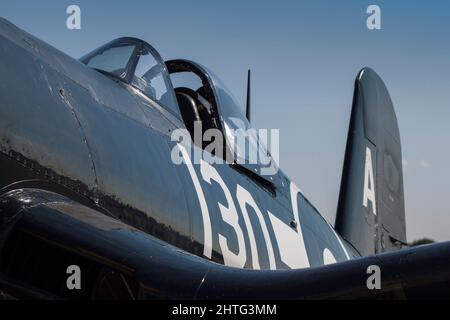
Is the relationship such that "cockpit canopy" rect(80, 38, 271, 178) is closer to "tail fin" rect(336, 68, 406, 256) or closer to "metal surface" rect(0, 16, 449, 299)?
"metal surface" rect(0, 16, 449, 299)

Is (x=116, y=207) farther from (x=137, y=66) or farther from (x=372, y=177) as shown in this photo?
(x=372, y=177)

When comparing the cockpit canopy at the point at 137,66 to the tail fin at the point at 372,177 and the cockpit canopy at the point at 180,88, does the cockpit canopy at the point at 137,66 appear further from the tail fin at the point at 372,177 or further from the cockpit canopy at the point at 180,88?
the tail fin at the point at 372,177

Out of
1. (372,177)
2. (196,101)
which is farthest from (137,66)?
(372,177)

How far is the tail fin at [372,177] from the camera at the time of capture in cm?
919

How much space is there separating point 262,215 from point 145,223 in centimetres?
179

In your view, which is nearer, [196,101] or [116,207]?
[116,207]

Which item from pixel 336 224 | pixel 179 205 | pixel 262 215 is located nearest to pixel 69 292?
pixel 179 205

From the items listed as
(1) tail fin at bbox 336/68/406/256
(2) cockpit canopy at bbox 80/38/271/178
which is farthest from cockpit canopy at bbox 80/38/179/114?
Answer: (1) tail fin at bbox 336/68/406/256

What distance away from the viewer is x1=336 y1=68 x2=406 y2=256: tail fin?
9.19 meters

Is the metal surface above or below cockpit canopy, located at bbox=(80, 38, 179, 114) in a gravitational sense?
below

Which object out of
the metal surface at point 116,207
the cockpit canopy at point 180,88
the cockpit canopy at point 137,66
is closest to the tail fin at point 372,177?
the cockpit canopy at point 180,88

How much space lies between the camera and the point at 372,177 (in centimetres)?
959

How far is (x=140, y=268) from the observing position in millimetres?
2855
